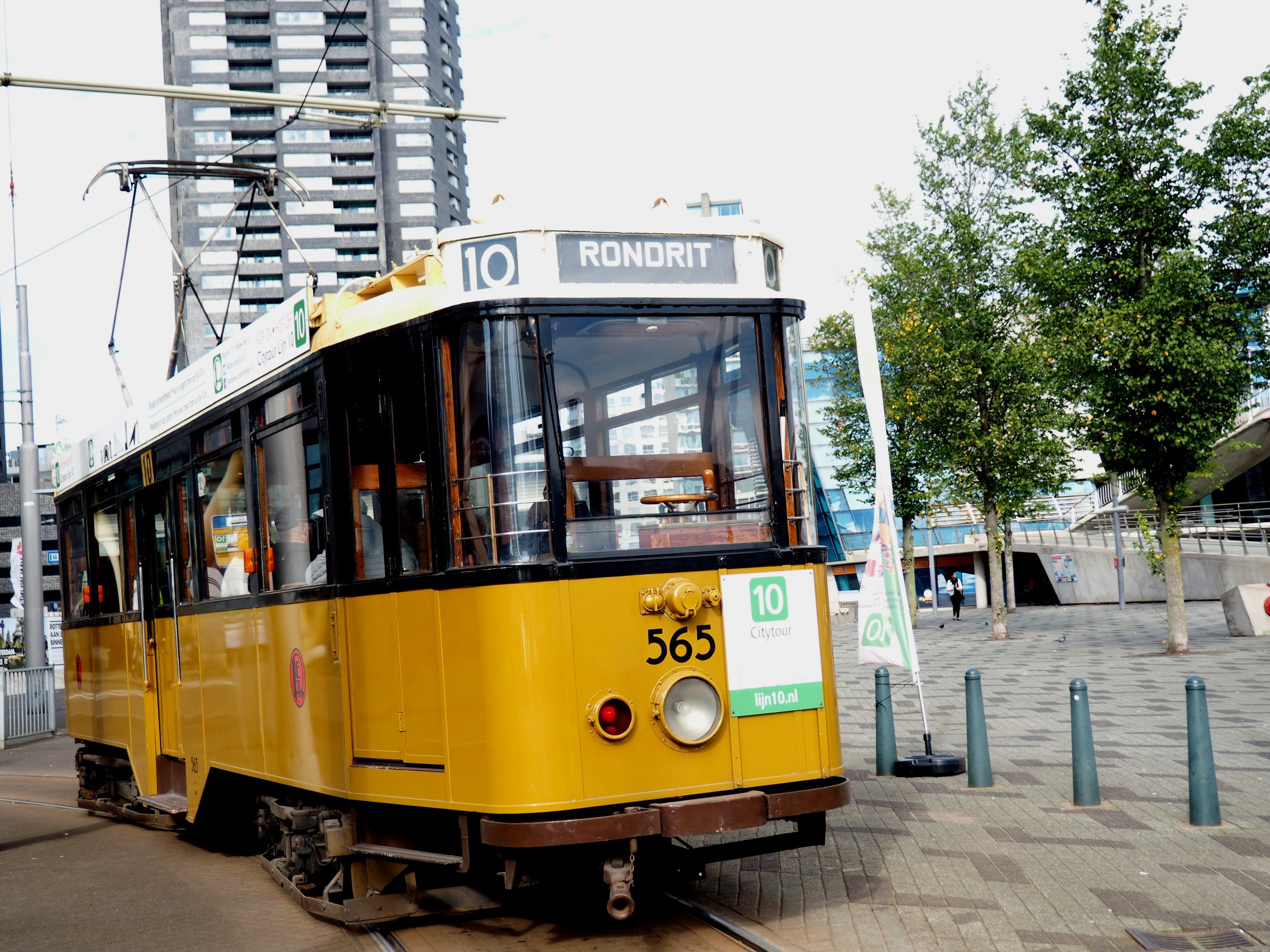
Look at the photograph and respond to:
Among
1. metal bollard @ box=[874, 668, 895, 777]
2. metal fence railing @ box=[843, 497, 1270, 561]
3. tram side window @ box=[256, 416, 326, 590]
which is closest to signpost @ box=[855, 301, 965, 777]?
metal bollard @ box=[874, 668, 895, 777]

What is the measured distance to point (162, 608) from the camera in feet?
30.2

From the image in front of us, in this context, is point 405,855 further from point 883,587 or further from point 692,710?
point 883,587

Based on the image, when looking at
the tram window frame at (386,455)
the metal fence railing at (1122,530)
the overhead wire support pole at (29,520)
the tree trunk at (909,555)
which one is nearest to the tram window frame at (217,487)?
the tram window frame at (386,455)

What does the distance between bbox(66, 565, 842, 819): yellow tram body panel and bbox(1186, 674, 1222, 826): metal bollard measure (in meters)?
3.03

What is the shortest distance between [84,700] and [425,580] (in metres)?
7.61

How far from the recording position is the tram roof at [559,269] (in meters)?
5.57

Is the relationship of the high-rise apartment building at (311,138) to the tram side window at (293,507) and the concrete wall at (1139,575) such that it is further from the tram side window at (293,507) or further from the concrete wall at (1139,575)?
the tram side window at (293,507)

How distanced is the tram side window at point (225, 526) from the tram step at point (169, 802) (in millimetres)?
1681

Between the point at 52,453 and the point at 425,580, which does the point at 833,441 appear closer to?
the point at 52,453

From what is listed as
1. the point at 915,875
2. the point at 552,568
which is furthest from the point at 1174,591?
the point at 552,568

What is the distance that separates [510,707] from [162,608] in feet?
16.0

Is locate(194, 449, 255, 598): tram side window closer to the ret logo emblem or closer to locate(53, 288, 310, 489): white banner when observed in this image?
locate(53, 288, 310, 489): white banner

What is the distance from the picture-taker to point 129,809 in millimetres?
10875

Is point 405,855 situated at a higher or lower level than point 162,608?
lower
